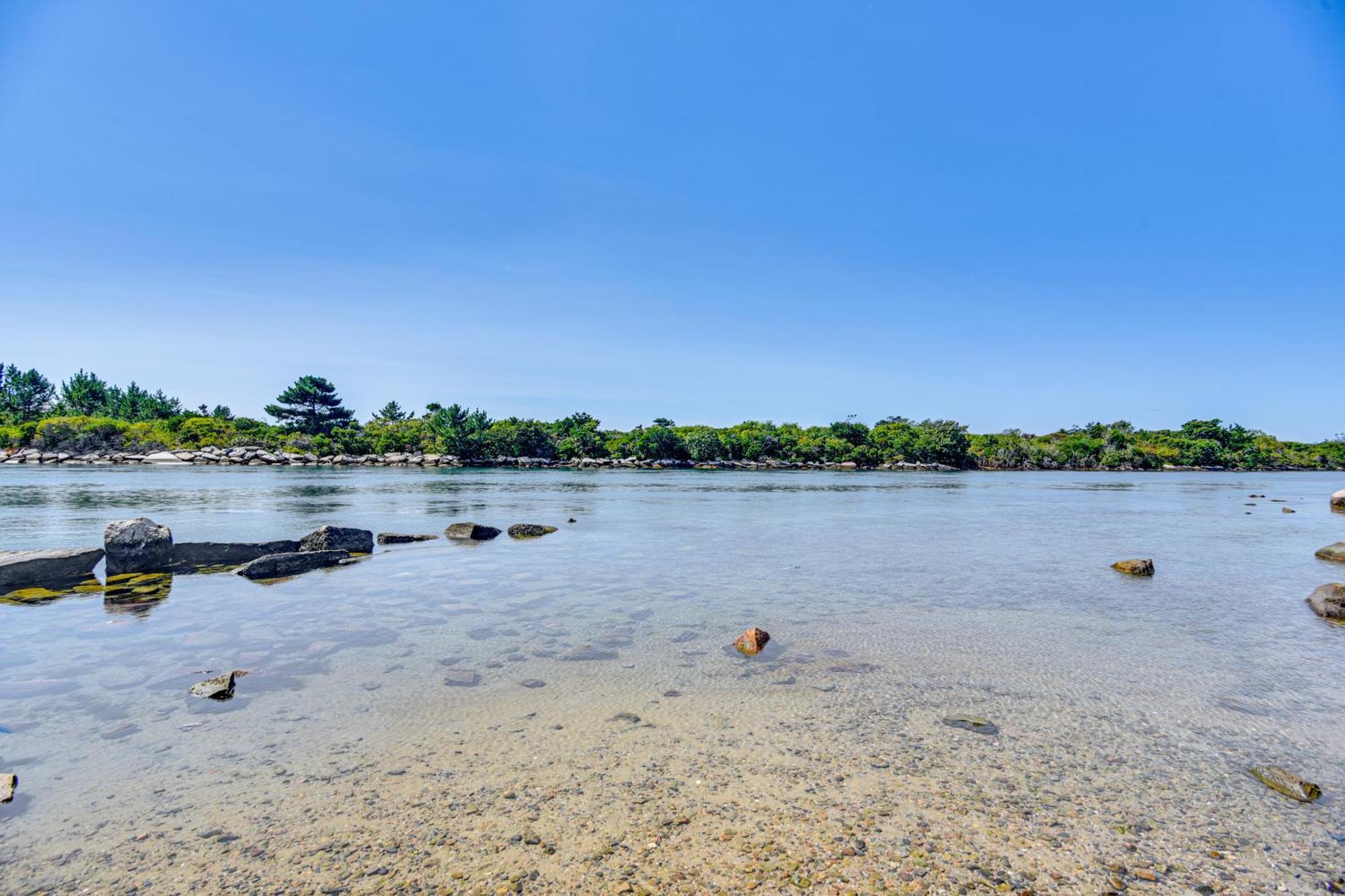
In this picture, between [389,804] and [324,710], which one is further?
[324,710]

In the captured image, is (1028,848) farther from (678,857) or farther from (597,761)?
A: (597,761)

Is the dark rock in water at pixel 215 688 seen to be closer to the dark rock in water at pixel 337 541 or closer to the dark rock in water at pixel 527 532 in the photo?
the dark rock in water at pixel 337 541

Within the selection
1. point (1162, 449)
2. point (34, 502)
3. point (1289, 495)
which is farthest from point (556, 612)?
point (1162, 449)

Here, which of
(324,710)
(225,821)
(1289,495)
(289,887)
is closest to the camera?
(289,887)

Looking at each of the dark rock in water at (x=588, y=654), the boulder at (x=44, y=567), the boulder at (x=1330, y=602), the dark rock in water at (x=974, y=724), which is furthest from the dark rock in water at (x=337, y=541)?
the boulder at (x=1330, y=602)

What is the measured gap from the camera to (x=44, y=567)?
1078cm

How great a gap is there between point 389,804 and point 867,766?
3256 mm

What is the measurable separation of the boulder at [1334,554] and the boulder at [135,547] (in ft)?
79.9

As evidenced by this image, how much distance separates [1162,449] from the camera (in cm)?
11756

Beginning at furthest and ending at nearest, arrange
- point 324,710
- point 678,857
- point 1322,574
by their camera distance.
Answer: point 1322,574, point 324,710, point 678,857

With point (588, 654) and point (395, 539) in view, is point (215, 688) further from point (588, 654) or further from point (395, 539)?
point (395, 539)

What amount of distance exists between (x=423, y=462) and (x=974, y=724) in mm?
94441

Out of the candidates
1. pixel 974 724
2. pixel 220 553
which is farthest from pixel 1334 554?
pixel 220 553

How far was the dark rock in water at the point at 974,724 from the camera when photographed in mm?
5227
